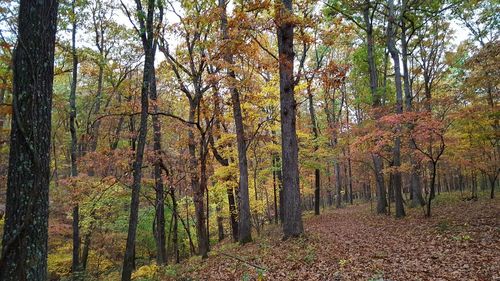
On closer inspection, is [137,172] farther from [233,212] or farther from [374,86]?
[374,86]

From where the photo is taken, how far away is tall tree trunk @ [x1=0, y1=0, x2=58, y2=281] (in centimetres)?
328

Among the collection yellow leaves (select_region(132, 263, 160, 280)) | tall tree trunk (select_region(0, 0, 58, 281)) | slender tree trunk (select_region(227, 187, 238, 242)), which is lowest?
yellow leaves (select_region(132, 263, 160, 280))

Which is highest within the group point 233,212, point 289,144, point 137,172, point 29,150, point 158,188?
point 289,144

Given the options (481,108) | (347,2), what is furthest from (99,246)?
(481,108)

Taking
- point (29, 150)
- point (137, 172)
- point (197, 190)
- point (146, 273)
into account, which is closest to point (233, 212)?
point (197, 190)

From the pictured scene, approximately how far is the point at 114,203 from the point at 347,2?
14451 millimetres

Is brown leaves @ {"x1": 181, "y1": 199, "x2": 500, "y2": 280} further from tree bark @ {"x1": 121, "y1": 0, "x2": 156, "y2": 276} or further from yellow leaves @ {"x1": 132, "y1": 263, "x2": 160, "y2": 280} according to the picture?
tree bark @ {"x1": 121, "y1": 0, "x2": 156, "y2": 276}

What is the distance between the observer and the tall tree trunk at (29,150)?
328 cm

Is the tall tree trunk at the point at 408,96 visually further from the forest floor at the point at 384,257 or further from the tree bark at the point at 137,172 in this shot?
the tree bark at the point at 137,172

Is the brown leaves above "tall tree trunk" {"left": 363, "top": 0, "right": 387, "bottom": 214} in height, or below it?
below

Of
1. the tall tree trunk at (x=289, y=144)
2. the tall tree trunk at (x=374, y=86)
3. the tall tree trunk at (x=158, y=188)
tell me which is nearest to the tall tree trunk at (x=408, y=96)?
the tall tree trunk at (x=374, y=86)

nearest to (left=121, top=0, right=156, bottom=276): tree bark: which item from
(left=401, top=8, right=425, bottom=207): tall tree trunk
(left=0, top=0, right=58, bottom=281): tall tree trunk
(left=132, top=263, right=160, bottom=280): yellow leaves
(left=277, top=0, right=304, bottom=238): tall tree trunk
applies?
(left=132, top=263, right=160, bottom=280): yellow leaves

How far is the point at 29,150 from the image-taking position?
11.1 feet

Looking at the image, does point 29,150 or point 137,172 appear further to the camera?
point 137,172
